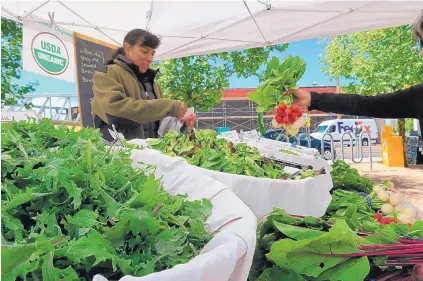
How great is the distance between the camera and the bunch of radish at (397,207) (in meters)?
2.53

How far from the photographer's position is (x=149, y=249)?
900 millimetres

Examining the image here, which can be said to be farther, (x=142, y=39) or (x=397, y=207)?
(x=142, y=39)

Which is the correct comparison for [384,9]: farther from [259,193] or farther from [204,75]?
[204,75]

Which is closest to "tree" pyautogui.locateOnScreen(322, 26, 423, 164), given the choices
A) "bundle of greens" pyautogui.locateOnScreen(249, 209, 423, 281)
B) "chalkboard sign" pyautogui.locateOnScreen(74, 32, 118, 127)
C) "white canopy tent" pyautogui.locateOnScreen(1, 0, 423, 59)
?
"white canopy tent" pyautogui.locateOnScreen(1, 0, 423, 59)

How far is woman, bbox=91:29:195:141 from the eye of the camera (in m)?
2.78

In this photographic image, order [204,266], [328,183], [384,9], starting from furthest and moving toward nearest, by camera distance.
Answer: [384,9], [328,183], [204,266]

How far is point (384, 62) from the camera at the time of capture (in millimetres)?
11117

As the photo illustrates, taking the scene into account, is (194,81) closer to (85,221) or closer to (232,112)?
(85,221)

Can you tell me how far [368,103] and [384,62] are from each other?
9170 millimetres

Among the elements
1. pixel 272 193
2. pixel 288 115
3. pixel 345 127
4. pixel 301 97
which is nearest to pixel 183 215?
pixel 272 193

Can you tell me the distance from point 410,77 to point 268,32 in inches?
220

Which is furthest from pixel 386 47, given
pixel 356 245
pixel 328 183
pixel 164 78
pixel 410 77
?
pixel 356 245

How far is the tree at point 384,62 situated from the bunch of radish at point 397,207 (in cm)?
742

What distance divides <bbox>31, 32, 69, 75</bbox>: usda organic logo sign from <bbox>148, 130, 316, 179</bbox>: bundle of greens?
8.82 ft
